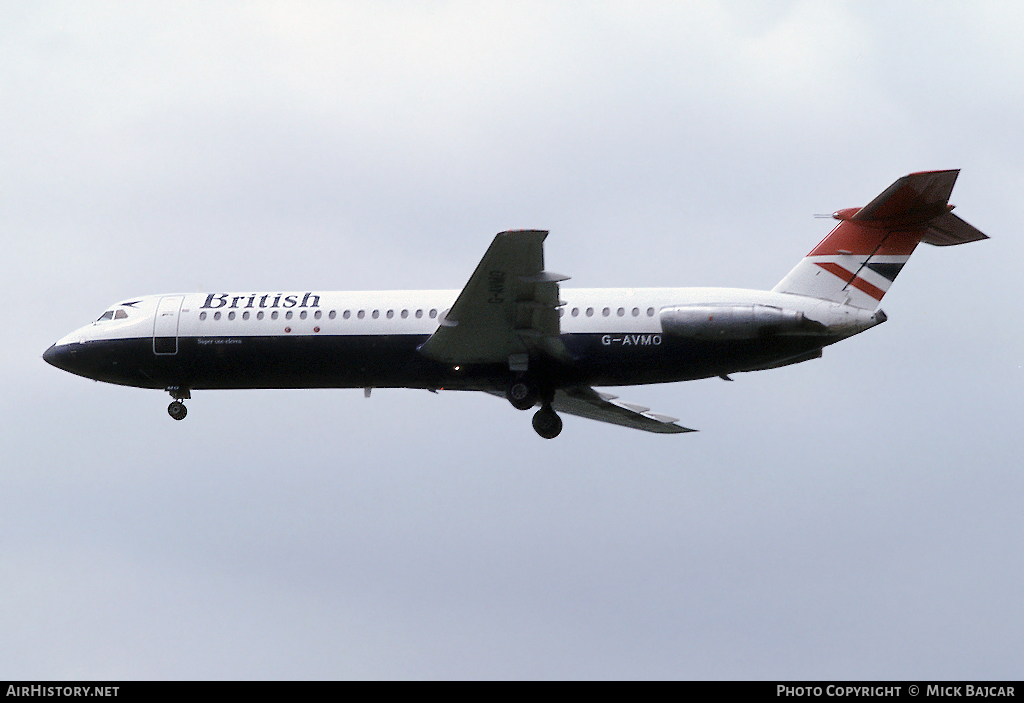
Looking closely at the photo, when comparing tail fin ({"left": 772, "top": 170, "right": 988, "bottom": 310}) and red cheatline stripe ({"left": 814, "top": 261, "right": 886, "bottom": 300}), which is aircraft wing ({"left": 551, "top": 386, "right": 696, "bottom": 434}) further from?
red cheatline stripe ({"left": 814, "top": 261, "right": 886, "bottom": 300})

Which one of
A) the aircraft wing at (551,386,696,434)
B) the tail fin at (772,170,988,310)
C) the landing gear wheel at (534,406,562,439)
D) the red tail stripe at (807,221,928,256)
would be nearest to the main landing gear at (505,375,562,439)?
the landing gear wheel at (534,406,562,439)

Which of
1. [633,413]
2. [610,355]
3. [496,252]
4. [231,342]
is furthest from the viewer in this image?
[633,413]

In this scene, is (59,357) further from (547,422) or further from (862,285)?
→ (862,285)

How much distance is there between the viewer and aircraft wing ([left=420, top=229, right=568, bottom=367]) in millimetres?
34375

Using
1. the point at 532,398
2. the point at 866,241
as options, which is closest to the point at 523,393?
the point at 532,398

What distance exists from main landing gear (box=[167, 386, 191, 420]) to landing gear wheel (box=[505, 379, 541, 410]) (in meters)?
9.93

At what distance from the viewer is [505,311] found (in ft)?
120

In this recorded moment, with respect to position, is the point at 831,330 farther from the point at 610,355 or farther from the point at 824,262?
the point at 610,355

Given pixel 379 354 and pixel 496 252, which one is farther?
pixel 379 354

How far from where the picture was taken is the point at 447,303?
127 ft

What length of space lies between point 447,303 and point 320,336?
367 cm

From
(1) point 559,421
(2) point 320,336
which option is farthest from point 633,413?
(2) point 320,336
